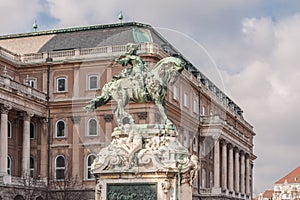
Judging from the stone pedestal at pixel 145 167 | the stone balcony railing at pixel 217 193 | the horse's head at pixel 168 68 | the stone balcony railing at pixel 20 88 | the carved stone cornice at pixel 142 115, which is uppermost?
the stone balcony railing at pixel 20 88

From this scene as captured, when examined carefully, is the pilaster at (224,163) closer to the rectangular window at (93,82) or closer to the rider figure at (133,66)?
the rectangular window at (93,82)

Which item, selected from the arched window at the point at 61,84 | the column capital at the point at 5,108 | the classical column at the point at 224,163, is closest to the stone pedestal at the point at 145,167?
the column capital at the point at 5,108

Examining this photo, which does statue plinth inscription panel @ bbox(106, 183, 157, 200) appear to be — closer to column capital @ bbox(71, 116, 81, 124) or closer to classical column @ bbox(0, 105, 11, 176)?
classical column @ bbox(0, 105, 11, 176)

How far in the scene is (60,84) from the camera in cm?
8088

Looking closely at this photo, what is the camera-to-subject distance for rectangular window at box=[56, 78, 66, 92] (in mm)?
80688

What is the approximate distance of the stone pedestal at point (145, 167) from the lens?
74.9 feet

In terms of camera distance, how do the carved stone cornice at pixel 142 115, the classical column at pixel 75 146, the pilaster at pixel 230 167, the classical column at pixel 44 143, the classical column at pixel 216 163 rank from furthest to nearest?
1. the pilaster at pixel 230 167
2. the classical column at pixel 216 163
3. the classical column at pixel 44 143
4. the classical column at pixel 75 146
5. the carved stone cornice at pixel 142 115

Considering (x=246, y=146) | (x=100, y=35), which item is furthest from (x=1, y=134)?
(x=246, y=146)

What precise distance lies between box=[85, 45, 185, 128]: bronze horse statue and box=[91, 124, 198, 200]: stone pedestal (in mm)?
767

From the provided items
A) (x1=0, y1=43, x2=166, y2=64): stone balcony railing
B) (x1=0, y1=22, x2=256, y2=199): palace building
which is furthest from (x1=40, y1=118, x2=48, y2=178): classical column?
(x1=0, y1=43, x2=166, y2=64): stone balcony railing

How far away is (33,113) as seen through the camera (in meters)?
76.4

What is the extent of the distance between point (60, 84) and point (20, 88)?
25.9ft

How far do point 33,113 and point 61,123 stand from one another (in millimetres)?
4578

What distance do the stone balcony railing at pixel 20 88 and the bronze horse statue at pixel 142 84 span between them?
4597cm
